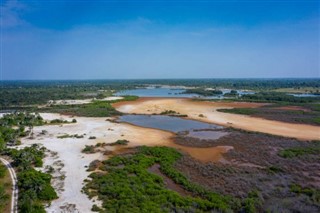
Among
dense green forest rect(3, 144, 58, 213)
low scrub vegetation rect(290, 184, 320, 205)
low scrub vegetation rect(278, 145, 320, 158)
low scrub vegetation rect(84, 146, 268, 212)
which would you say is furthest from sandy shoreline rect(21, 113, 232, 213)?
low scrub vegetation rect(290, 184, 320, 205)

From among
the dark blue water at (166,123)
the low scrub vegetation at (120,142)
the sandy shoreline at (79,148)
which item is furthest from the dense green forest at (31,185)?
the dark blue water at (166,123)

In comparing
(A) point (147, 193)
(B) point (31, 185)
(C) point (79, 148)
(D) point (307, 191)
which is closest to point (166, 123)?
(C) point (79, 148)

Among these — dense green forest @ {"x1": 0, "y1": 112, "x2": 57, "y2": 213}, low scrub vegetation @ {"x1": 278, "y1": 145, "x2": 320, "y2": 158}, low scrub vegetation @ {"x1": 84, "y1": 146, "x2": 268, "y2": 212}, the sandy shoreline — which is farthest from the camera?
low scrub vegetation @ {"x1": 278, "y1": 145, "x2": 320, "y2": 158}

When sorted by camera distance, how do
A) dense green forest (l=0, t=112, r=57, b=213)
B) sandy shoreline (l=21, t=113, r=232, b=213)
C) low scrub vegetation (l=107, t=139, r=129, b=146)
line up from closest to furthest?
dense green forest (l=0, t=112, r=57, b=213)
sandy shoreline (l=21, t=113, r=232, b=213)
low scrub vegetation (l=107, t=139, r=129, b=146)

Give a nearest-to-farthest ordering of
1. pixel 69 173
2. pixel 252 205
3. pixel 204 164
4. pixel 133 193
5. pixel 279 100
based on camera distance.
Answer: pixel 252 205
pixel 133 193
pixel 69 173
pixel 204 164
pixel 279 100

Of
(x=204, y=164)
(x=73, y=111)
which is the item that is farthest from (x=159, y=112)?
(x=204, y=164)

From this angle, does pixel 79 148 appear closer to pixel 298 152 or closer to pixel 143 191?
pixel 143 191

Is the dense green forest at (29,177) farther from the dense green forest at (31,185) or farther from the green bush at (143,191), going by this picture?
the green bush at (143,191)

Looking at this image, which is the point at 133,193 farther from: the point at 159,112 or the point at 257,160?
the point at 159,112

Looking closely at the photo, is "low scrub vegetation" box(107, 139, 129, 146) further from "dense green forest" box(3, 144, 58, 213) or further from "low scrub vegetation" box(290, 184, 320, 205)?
"low scrub vegetation" box(290, 184, 320, 205)
